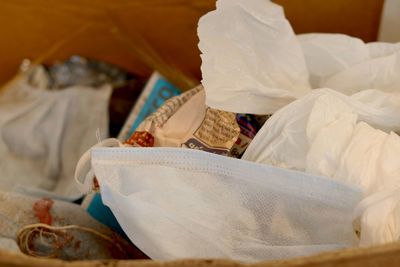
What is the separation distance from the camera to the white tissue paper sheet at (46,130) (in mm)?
763

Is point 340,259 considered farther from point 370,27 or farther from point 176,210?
point 370,27

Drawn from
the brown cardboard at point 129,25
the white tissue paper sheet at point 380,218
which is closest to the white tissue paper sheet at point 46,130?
the brown cardboard at point 129,25

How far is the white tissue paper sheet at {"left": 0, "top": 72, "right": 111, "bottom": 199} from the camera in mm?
763

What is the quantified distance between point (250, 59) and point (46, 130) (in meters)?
0.36

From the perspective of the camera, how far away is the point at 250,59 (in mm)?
580

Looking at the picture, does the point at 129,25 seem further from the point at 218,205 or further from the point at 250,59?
the point at 218,205

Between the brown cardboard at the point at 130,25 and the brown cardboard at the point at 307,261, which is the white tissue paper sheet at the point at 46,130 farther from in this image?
the brown cardboard at the point at 307,261

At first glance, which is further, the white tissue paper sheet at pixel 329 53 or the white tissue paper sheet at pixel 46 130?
the white tissue paper sheet at pixel 46 130

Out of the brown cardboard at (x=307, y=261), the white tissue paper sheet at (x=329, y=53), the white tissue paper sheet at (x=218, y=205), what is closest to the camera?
the brown cardboard at (x=307, y=261)

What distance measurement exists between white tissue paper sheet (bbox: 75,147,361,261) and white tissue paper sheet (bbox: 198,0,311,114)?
81 mm

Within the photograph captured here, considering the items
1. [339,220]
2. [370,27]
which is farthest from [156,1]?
[339,220]

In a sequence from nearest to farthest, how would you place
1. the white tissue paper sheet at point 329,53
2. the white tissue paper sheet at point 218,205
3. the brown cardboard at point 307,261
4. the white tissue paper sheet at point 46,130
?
the brown cardboard at point 307,261 → the white tissue paper sheet at point 218,205 → the white tissue paper sheet at point 329,53 → the white tissue paper sheet at point 46,130

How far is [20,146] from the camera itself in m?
0.78

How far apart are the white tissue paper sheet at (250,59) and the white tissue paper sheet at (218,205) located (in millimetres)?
81
